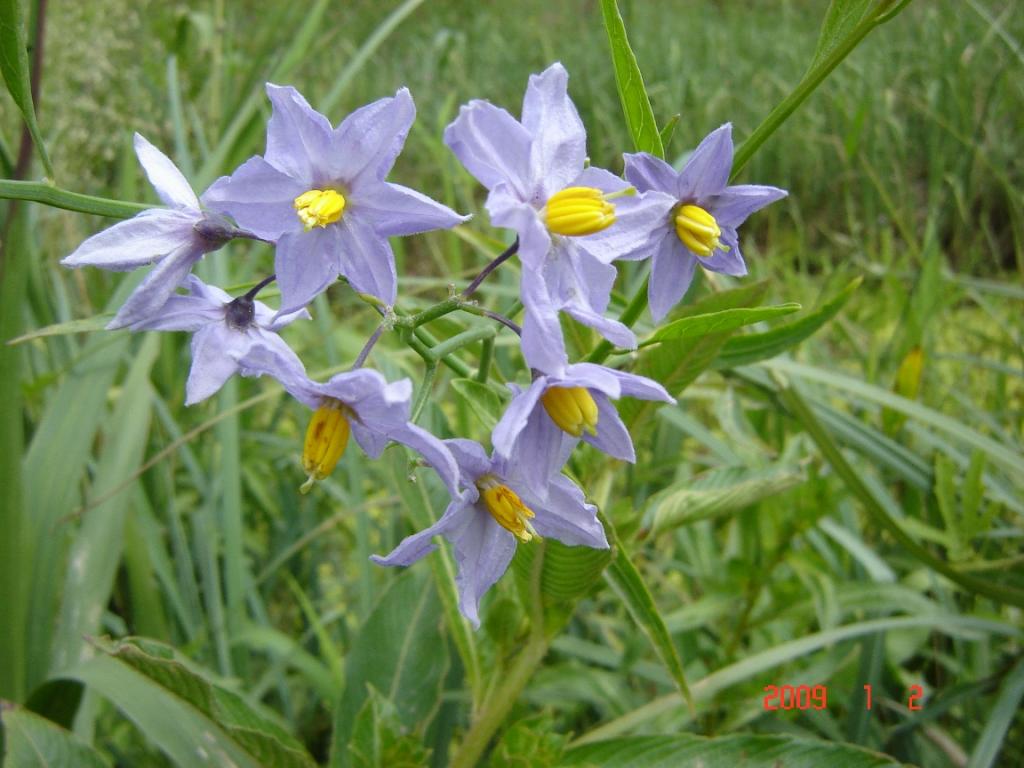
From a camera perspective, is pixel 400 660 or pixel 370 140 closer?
pixel 370 140

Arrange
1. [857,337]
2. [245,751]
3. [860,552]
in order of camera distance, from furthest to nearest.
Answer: [857,337], [860,552], [245,751]

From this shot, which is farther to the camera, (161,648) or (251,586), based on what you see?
(251,586)

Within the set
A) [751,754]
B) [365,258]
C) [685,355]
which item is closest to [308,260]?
[365,258]

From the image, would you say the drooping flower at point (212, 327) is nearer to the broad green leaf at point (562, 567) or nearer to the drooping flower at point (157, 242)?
Answer: the drooping flower at point (157, 242)

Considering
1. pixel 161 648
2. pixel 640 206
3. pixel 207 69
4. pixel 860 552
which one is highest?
pixel 207 69

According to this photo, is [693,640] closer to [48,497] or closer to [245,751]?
[245,751]

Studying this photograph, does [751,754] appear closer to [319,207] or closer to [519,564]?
[519,564]

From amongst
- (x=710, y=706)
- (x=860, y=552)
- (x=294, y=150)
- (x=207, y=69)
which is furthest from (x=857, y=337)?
(x=294, y=150)

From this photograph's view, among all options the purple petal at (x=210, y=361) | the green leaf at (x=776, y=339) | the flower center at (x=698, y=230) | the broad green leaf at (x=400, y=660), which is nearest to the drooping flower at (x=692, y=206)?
the flower center at (x=698, y=230)
